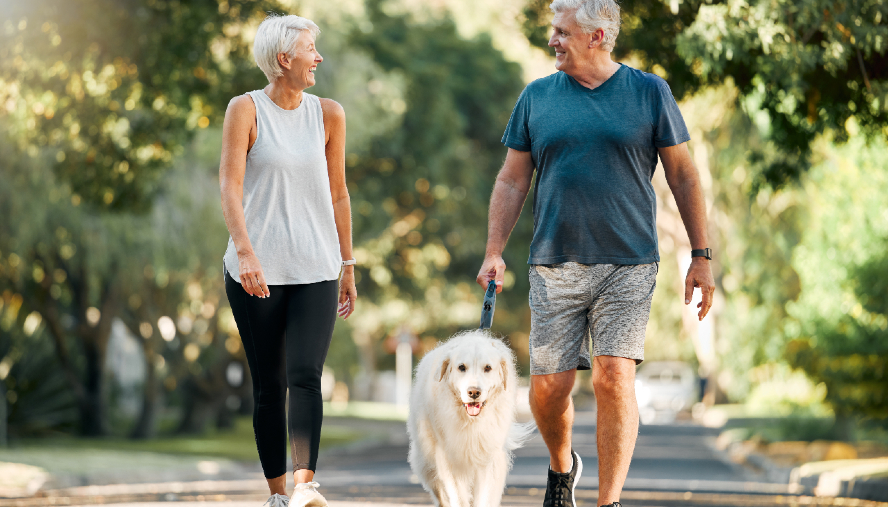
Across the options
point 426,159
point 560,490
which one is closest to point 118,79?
point 560,490

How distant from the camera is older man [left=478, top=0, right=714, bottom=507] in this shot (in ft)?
17.9

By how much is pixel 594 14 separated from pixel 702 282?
1315mm

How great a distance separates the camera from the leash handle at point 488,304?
5730 mm

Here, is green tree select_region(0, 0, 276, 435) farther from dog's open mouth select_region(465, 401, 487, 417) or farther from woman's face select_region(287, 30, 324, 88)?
dog's open mouth select_region(465, 401, 487, 417)

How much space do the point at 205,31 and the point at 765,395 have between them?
81.3ft

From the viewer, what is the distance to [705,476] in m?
15.5

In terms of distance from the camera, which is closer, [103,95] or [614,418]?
[614,418]

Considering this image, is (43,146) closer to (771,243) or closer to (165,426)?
(165,426)

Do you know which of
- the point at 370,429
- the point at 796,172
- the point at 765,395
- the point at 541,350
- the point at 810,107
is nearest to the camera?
the point at 541,350

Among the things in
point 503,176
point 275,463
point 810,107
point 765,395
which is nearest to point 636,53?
point 810,107

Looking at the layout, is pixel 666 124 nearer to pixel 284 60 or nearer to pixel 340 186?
pixel 340 186

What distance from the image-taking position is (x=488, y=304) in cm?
582

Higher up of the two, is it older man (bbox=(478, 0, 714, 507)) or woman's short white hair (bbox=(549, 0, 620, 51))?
woman's short white hair (bbox=(549, 0, 620, 51))

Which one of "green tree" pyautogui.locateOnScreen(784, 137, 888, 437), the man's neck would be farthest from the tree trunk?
the man's neck
